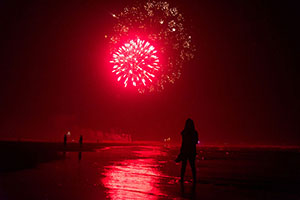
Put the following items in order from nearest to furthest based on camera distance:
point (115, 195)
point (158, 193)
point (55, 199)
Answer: point (55, 199) < point (115, 195) < point (158, 193)

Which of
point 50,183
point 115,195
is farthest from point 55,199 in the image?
point 50,183

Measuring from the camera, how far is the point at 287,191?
963cm

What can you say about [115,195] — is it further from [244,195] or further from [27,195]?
[244,195]

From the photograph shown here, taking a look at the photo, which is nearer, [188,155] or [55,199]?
[55,199]

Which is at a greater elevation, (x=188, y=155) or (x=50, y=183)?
(x=188, y=155)

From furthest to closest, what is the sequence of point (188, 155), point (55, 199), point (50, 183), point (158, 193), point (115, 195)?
point (188, 155)
point (50, 183)
point (158, 193)
point (115, 195)
point (55, 199)

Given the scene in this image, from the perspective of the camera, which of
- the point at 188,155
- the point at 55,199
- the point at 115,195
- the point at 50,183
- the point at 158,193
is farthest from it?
the point at 188,155

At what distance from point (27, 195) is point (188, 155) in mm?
5766

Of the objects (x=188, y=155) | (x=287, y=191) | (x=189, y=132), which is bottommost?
(x=287, y=191)

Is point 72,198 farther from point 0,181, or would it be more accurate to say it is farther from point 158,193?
point 0,181

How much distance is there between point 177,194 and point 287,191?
4158 millimetres

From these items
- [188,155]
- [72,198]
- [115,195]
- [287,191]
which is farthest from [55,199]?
[287,191]

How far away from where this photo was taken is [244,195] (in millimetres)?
8633

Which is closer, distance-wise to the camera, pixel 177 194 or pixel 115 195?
pixel 115 195
